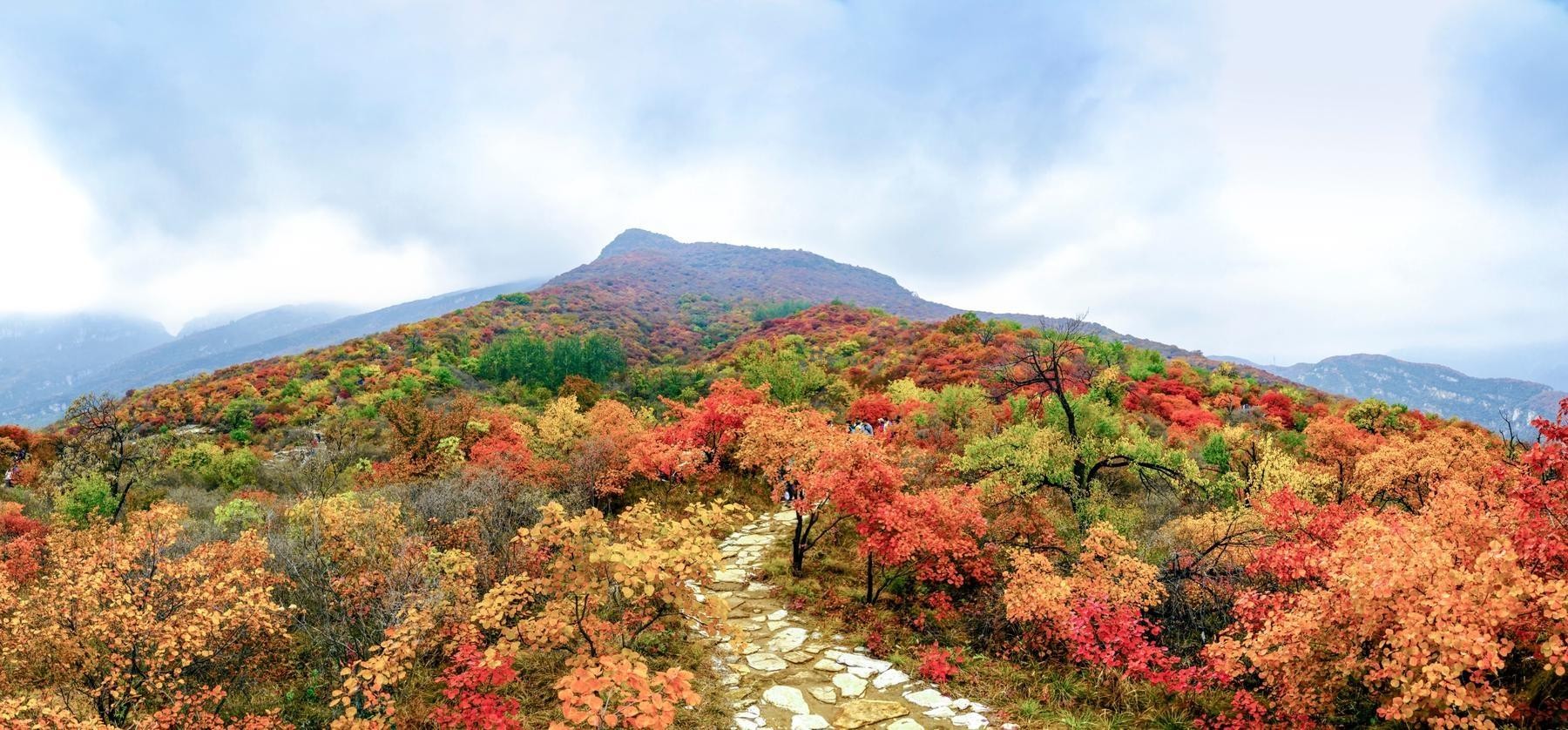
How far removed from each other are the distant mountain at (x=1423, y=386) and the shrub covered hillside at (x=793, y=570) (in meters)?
89.1

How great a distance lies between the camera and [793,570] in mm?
10125

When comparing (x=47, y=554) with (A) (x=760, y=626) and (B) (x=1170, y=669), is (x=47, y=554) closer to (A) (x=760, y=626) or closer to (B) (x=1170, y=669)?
(A) (x=760, y=626)

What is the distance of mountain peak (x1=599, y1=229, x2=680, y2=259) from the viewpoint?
148250 mm

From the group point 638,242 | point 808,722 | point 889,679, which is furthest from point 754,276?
point 808,722

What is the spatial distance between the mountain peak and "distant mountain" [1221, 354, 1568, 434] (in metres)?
116

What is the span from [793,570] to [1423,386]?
14485cm

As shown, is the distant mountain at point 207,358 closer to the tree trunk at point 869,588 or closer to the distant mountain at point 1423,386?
the tree trunk at point 869,588

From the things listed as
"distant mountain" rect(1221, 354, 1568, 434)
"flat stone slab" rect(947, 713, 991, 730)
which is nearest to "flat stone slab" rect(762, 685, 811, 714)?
"flat stone slab" rect(947, 713, 991, 730)

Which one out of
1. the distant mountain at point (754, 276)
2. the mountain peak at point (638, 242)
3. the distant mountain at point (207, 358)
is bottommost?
the distant mountain at point (207, 358)

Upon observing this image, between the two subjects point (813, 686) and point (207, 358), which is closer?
point (813, 686)

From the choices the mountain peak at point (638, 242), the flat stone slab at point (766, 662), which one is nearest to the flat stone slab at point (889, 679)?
the flat stone slab at point (766, 662)

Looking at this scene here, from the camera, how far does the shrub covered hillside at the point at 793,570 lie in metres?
4.59

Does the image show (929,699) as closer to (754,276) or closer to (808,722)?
(808,722)

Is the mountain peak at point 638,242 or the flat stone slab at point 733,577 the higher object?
the mountain peak at point 638,242
